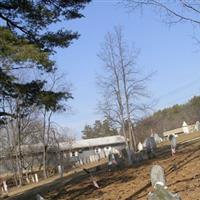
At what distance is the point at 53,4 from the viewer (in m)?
17.7

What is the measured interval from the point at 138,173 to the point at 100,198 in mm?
5561

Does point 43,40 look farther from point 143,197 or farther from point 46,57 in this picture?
point 143,197

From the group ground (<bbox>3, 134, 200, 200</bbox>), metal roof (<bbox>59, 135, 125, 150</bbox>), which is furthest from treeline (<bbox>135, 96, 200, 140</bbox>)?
ground (<bbox>3, 134, 200, 200</bbox>)

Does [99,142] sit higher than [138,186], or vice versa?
[99,142]

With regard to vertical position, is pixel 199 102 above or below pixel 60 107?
above

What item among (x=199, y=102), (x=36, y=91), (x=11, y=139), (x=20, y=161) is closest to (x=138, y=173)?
(x=36, y=91)

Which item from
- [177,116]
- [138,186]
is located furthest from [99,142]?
[138,186]

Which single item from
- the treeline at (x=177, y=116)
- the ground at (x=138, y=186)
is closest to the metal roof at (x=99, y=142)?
the treeline at (x=177, y=116)

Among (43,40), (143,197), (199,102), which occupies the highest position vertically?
(199,102)

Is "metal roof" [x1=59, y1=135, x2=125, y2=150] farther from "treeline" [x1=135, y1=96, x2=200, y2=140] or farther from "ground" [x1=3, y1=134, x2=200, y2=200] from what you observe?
"ground" [x1=3, y1=134, x2=200, y2=200]

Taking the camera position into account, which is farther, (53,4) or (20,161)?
(20,161)

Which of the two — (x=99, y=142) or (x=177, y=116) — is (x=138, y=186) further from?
(x=177, y=116)

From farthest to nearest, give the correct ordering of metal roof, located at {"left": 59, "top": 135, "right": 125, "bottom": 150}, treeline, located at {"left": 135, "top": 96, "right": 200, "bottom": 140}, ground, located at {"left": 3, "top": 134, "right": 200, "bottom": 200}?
treeline, located at {"left": 135, "top": 96, "right": 200, "bottom": 140}
metal roof, located at {"left": 59, "top": 135, "right": 125, "bottom": 150}
ground, located at {"left": 3, "top": 134, "right": 200, "bottom": 200}

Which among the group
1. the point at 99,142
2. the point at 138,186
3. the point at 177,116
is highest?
the point at 177,116
